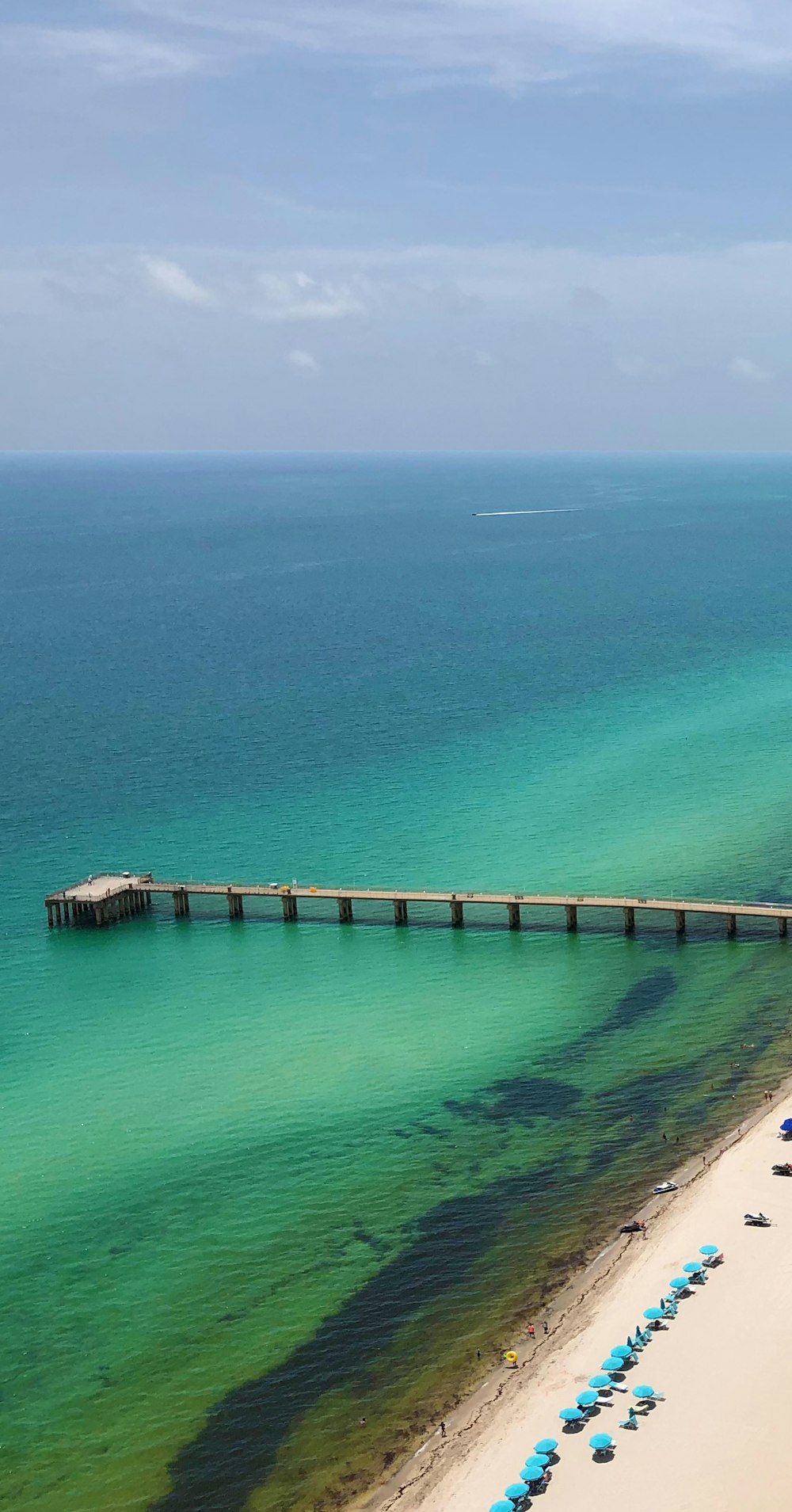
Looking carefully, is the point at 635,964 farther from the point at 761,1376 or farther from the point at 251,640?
the point at 251,640

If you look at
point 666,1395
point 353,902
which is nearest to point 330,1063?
point 353,902

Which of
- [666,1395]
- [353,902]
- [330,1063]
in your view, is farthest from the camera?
[353,902]

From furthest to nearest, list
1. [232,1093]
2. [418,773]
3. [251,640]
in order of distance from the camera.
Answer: [251,640] < [418,773] < [232,1093]

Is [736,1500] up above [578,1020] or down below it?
below

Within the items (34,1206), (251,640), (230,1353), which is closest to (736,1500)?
(230,1353)

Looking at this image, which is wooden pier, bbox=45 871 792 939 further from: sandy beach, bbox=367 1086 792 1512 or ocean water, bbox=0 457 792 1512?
sandy beach, bbox=367 1086 792 1512

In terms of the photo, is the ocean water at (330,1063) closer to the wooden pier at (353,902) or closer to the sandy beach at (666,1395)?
the wooden pier at (353,902)

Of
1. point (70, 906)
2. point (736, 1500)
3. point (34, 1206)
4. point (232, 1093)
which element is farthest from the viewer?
point (70, 906)

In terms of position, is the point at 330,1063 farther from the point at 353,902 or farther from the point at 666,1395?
the point at 666,1395
